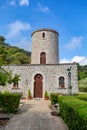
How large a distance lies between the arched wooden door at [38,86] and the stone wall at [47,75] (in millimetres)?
432

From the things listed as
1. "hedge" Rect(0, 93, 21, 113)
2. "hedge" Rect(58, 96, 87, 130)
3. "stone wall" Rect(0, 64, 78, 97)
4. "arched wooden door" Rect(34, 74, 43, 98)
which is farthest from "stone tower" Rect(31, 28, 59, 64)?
"hedge" Rect(58, 96, 87, 130)

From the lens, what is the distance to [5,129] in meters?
7.08

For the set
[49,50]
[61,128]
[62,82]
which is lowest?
[61,128]

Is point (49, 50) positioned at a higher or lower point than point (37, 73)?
higher

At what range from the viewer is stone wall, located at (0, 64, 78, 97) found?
70.7ft

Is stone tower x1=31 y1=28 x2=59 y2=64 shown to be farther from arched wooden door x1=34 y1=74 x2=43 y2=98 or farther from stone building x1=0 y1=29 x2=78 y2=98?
arched wooden door x1=34 y1=74 x2=43 y2=98

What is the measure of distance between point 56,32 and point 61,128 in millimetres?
20424

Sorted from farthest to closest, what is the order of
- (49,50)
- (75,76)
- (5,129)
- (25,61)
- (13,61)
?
(25,61)
(13,61)
(49,50)
(75,76)
(5,129)

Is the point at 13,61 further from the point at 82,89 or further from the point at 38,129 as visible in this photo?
the point at 38,129

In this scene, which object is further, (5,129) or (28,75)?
(28,75)

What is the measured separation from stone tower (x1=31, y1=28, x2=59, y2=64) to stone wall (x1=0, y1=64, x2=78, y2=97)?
3096mm

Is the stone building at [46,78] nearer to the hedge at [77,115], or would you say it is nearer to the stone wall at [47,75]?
the stone wall at [47,75]

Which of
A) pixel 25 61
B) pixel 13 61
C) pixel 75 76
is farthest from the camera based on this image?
pixel 25 61

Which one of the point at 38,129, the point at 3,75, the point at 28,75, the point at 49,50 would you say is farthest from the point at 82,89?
the point at 38,129
